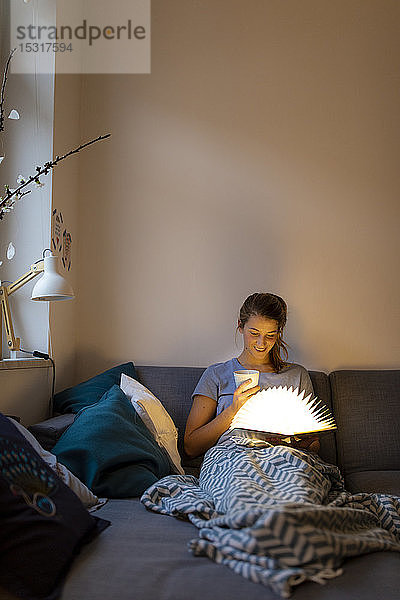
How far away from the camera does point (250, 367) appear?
2.59 meters

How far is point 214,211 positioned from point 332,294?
700 millimetres

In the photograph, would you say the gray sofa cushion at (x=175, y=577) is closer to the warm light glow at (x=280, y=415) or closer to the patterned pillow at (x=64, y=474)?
the patterned pillow at (x=64, y=474)

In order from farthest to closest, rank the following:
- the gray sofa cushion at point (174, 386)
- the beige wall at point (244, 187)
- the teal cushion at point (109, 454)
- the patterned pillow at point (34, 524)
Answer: the beige wall at point (244, 187)
the gray sofa cushion at point (174, 386)
the teal cushion at point (109, 454)
the patterned pillow at point (34, 524)

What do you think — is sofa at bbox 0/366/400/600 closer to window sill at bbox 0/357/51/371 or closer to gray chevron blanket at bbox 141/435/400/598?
gray chevron blanket at bbox 141/435/400/598

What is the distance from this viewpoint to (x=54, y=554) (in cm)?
131

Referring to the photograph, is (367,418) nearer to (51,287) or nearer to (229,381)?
(229,381)

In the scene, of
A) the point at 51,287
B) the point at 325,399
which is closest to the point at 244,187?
the point at 325,399

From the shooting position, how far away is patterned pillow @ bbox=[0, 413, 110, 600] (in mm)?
1244

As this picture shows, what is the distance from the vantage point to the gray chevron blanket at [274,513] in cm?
131

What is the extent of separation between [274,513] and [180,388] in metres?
1.41

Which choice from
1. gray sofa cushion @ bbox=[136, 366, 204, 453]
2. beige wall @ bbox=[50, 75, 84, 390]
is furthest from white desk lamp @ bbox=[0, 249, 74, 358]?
gray sofa cushion @ bbox=[136, 366, 204, 453]

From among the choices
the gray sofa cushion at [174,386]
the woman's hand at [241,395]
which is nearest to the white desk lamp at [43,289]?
the gray sofa cushion at [174,386]

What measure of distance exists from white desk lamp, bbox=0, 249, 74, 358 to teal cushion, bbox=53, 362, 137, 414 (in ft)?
0.98

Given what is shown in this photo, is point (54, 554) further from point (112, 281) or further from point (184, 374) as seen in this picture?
point (112, 281)
